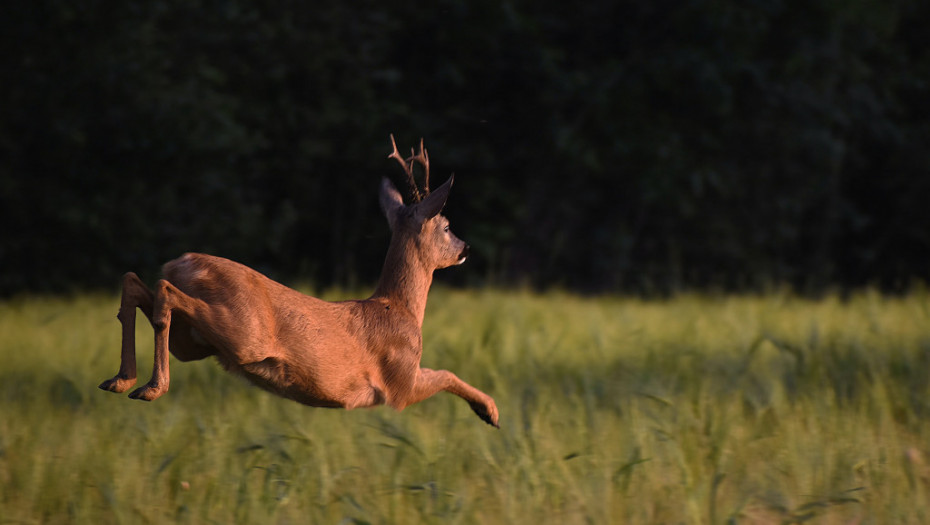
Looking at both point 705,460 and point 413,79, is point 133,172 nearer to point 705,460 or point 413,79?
point 413,79

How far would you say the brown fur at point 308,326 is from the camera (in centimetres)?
304

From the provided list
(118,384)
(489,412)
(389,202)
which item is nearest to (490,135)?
(389,202)

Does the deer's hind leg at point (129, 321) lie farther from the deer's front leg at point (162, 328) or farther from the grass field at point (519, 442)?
the grass field at point (519, 442)

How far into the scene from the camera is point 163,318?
2898 mm

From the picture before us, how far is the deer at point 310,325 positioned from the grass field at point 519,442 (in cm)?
51

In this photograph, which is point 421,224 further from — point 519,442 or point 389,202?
point 519,442

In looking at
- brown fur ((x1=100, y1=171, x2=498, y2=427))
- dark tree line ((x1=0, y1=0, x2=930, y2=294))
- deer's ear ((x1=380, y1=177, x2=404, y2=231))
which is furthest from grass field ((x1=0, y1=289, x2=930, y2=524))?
dark tree line ((x1=0, y1=0, x2=930, y2=294))

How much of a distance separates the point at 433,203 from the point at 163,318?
1.06 meters

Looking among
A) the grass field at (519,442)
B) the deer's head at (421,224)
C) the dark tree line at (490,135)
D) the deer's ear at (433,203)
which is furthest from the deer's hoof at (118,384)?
the dark tree line at (490,135)

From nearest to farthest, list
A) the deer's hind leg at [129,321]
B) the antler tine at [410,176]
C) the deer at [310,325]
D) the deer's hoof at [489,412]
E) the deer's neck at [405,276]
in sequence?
the deer's hind leg at [129,321]
the deer at [310,325]
the antler tine at [410,176]
the deer's neck at [405,276]
the deer's hoof at [489,412]

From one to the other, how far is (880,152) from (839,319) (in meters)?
13.1

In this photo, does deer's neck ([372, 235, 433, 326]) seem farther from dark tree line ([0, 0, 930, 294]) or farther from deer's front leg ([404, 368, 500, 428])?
dark tree line ([0, 0, 930, 294])

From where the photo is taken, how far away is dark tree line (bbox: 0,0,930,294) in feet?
48.1

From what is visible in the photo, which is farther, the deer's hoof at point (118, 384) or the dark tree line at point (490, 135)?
the dark tree line at point (490, 135)
